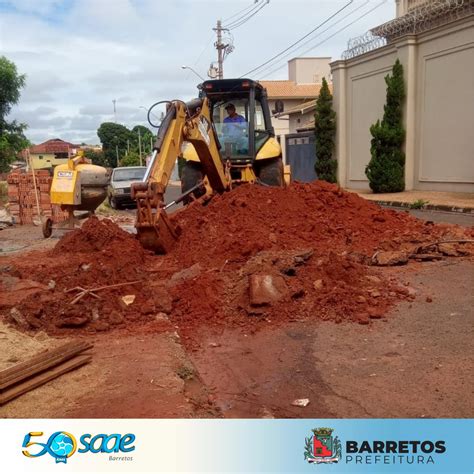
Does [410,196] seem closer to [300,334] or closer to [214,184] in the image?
[214,184]

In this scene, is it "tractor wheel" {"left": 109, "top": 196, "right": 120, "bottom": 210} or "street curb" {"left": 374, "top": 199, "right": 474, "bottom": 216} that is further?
"tractor wheel" {"left": 109, "top": 196, "right": 120, "bottom": 210}

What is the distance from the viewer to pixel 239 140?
407 inches

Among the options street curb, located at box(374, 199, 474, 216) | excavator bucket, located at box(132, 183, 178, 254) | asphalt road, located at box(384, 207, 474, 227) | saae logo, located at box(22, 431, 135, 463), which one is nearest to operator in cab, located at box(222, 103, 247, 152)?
excavator bucket, located at box(132, 183, 178, 254)

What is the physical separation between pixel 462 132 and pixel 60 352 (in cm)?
1649

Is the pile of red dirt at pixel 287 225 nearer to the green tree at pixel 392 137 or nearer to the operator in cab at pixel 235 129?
the operator in cab at pixel 235 129

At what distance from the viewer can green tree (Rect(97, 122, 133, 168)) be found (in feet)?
247

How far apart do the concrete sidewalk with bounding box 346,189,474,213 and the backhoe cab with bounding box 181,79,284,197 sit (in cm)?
620

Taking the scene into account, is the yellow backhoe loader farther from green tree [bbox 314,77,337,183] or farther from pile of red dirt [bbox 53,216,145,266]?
green tree [bbox 314,77,337,183]

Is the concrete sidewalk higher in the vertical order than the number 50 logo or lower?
lower

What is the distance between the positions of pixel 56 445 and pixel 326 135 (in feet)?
76.3

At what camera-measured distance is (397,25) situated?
69.1 ft

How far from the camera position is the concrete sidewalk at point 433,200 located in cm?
1455

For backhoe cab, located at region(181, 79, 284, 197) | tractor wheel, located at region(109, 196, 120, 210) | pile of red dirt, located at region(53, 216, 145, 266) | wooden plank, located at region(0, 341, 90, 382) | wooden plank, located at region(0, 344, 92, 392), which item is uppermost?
backhoe cab, located at region(181, 79, 284, 197)

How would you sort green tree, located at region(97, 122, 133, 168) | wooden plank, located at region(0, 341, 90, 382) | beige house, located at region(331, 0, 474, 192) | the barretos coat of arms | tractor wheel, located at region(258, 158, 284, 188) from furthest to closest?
green tree, located at region(97, 122, 133, 168) → beige house, located at region(331, 0, 474, 192) → tractor wheel, located at region(258, 158, 284, 188) → wooden plank, located at region(0, 341, 90, 382) → the barretos coat of arms
